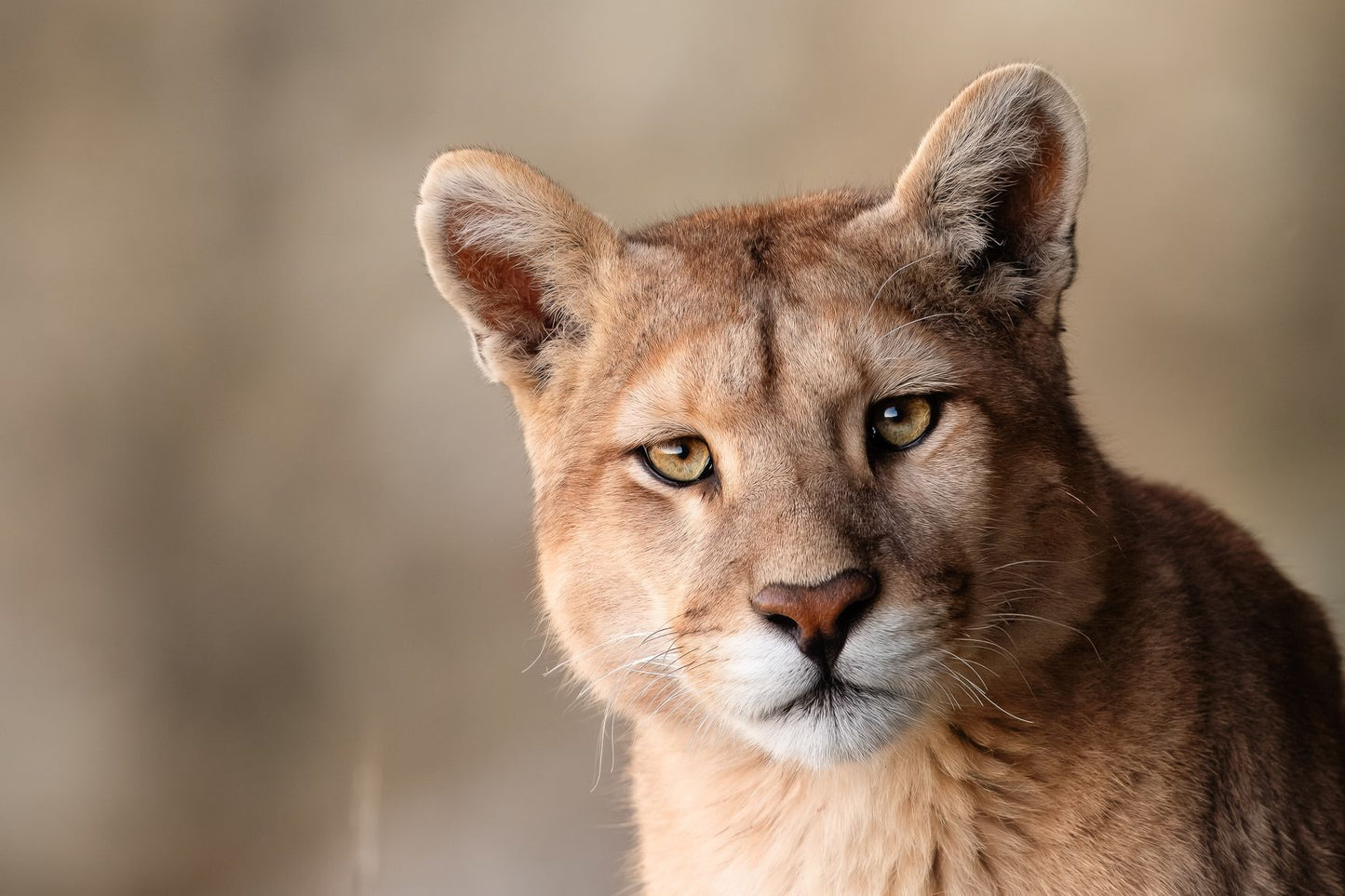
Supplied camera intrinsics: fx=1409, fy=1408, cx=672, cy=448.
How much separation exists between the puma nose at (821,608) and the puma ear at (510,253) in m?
0.98

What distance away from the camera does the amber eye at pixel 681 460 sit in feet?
9.00

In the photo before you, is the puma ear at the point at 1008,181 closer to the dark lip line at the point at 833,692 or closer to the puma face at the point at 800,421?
the puma face at the point at 800,421

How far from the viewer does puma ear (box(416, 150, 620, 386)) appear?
9.73 ft

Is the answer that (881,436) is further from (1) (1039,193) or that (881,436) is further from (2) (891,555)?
(1) (1039,193)

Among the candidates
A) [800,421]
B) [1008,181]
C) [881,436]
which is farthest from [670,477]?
[1008,181]

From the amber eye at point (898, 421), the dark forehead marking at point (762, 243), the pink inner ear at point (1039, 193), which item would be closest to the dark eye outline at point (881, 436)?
the amber eye at point (898, 421)

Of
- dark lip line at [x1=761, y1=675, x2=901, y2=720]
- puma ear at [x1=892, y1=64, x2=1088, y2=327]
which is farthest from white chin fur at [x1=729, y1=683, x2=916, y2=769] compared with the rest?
puma ear at [x1=892, y1=64, x2=1088, y2=327]

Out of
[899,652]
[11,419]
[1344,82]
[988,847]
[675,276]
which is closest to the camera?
[899,652]

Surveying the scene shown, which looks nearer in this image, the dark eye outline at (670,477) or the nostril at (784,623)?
the nostril at (784,623)

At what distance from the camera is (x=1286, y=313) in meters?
5.24

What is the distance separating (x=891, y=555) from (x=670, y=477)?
516 mm

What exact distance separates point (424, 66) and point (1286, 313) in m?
3.31

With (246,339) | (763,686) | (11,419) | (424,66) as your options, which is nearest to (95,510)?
(11,419)

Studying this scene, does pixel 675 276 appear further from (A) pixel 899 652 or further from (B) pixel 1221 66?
(B) pixel 1221 66
